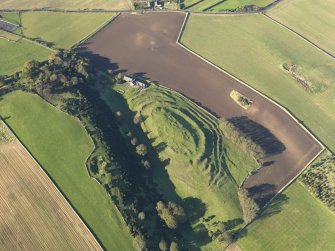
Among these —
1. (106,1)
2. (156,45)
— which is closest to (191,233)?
(156,45)

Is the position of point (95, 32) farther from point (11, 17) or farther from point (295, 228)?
point (295, 228)

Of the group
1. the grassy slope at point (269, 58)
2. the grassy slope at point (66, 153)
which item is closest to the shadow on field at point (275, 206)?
the grassy slope at point (269, 58)

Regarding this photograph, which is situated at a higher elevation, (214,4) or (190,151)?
(214,4)

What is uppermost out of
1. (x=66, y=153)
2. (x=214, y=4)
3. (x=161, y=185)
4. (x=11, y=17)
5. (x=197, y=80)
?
(x=214, y=4)

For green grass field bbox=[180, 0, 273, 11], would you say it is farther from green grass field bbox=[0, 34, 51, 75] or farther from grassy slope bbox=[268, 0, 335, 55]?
green grass field bbox=[0, 34, 51, 75]

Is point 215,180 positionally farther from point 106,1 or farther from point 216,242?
point 106,1

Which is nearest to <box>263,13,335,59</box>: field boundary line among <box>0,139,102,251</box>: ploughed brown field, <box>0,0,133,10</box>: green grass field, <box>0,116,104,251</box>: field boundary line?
<box>0,0,133,10</box>: green grass field

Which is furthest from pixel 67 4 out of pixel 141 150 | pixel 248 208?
pixel 248 208
